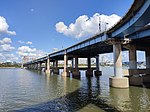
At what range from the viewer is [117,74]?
41594mm

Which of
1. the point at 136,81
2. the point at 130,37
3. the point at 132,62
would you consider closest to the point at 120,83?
the point at 136,81

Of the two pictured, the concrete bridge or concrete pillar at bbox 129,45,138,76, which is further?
concrete pillar at bbox 129,45,138,76

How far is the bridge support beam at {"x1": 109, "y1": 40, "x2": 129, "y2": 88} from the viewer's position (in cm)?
3905

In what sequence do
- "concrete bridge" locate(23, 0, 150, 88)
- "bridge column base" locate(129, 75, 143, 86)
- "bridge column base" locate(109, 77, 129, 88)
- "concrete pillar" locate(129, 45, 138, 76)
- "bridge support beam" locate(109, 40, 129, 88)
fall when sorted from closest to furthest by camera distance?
"concrete bridge" locate(23, 0, 150, 88), "bridge column base" locate(109, 77, 129, 88), "bridge support beam" locate(109, 40, 129, 88), "bridge column base" locate(129, 75, 143, 86), "concrete pillar" locate(129, 45, 138, 76)

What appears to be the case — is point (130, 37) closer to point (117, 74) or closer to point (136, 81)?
point (136, 81)

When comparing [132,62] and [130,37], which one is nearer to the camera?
[130,37]

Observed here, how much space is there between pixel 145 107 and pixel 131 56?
2976 centimetres

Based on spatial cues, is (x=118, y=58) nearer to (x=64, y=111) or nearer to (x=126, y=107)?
(x=126, y=107)

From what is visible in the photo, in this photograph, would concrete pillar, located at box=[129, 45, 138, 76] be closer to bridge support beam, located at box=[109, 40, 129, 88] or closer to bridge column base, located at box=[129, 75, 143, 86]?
bridge column base, located at box=[129, 75, 143, 86]

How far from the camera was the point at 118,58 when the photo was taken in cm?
4269

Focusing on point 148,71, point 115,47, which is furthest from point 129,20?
point 148,71

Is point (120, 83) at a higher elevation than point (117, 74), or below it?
below

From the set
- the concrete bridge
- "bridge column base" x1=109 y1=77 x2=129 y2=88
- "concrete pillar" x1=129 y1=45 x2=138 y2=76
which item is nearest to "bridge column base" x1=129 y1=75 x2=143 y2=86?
the concrete bridge

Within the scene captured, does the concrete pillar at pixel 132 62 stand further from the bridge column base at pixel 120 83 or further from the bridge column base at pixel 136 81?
the bridge column base at pixel 120 83
